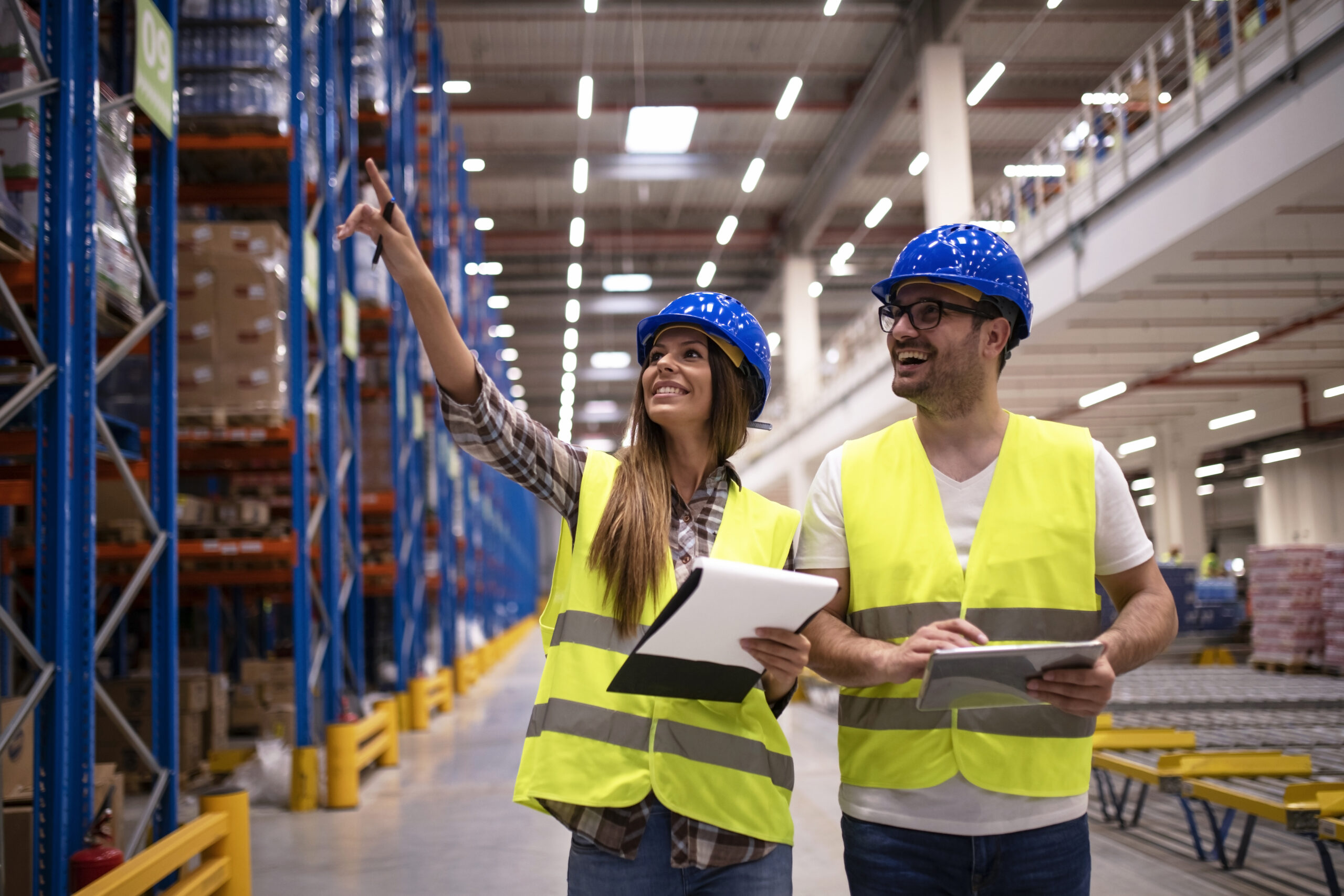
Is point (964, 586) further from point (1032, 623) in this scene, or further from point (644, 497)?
point (644, 497)

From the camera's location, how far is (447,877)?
5.30m

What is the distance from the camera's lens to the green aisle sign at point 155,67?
14.7 feet

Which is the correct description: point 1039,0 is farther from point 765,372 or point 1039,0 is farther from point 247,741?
point 765,372

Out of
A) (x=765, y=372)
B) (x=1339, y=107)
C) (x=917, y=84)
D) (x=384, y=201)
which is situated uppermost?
(x=917, y=84)

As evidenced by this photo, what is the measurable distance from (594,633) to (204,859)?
315 cm

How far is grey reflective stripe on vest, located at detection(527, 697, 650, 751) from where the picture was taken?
77.6 inches

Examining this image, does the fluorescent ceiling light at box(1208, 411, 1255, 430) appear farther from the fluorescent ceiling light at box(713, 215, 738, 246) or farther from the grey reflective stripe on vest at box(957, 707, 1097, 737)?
the fluorescent ceiling light at box(713, 215, 738, 246)

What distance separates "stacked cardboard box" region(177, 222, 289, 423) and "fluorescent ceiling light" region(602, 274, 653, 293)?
70.7 ft

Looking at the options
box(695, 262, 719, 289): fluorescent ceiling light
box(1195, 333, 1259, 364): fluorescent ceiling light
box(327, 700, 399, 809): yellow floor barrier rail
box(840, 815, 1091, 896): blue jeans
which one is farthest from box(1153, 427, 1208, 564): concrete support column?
box(840, 815, 1091, 896): blue jeans

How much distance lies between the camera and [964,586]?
2.06 metres

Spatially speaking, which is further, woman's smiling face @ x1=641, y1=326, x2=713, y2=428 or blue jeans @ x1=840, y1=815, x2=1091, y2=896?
woman's smiling face @ x1=641, y1=326, x2=713, y2=428

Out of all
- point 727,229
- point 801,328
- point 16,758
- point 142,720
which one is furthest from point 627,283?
point 16,758

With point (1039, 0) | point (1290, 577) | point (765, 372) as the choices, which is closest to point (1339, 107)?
point (1290, 577)

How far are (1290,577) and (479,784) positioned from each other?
28.6ft
